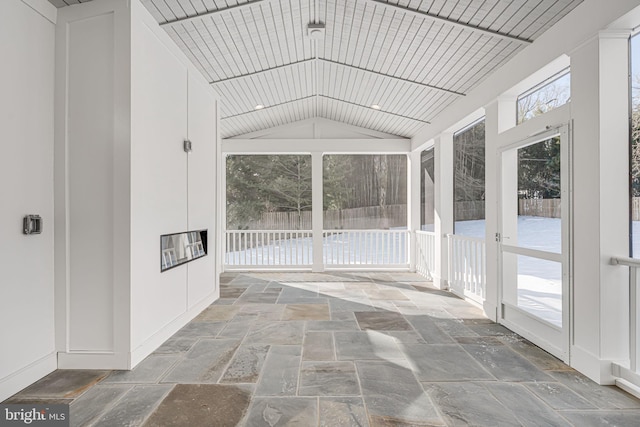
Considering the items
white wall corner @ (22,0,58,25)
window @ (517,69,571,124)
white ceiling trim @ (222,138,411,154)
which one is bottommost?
window @ (517,69,571,124)

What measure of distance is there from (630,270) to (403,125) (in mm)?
4277

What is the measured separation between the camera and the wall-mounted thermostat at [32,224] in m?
2.25

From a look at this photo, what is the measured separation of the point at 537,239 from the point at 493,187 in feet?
2.58

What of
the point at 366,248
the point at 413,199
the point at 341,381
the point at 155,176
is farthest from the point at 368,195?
the point at 341,381

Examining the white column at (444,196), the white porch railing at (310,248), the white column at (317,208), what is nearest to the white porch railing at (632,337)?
the white column at (444,196)

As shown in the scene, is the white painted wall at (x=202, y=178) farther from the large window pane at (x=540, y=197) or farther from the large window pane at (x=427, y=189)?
the large window pane at (x=427, y=189)

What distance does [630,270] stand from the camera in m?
2.24

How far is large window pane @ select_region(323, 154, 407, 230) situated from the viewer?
269 inches

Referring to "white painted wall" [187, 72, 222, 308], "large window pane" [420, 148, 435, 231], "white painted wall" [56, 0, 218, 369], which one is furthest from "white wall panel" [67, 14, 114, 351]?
"large window pane" [420, 148, 435, 231]

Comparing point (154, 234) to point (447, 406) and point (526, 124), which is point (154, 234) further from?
→ point (526, 124)

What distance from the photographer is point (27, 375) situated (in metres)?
2.26

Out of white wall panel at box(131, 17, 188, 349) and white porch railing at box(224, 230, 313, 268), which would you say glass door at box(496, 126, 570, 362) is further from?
white porch railing at box(224, 230, 313, 268)

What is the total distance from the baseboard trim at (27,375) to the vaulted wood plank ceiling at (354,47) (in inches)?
102

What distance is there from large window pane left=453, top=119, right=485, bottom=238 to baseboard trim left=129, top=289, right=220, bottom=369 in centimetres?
351
